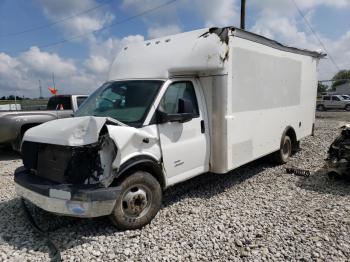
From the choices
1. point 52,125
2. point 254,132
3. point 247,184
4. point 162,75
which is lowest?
point 247,184

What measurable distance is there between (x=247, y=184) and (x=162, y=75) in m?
2.88

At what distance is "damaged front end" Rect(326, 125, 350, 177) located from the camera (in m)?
5.71

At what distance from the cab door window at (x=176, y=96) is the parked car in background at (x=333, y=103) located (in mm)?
31148

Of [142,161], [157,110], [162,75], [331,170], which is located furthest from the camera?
[331,170]

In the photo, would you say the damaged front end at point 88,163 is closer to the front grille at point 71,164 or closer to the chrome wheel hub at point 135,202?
the front grille at point 71,164

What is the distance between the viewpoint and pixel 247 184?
602 cm

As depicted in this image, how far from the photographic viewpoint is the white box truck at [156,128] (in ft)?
12.0

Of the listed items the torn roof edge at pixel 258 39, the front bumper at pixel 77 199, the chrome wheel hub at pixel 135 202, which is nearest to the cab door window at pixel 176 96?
the torn roof edge at pixel 258 39

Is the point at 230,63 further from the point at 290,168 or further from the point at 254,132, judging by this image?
the point at 290,168

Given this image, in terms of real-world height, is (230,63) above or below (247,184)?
above

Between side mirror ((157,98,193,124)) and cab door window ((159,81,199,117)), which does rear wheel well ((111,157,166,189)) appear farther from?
cab door window ((159,81,199,117))

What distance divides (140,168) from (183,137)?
0.93 metres

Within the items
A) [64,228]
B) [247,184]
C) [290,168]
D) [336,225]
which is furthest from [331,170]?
[64,228]

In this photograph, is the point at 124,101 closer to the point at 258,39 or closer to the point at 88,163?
the point at 88,163
